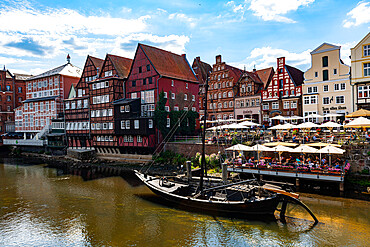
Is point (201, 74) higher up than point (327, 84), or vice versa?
point (201, 74)

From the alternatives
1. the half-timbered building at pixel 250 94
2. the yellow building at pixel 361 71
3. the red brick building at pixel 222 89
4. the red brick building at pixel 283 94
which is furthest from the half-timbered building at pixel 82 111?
the yellow building at pixel 361 71

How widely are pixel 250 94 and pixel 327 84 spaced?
45.4ft

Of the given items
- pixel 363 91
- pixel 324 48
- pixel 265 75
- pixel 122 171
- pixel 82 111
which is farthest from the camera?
pixel 265 75

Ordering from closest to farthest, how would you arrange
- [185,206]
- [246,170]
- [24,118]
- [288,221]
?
[288,221] < [185,206] < [246,170] < [24,118]

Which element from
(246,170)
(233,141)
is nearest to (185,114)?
(233,141)

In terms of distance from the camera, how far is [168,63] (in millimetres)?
45656

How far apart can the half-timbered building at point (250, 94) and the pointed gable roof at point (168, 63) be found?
9.95 metres

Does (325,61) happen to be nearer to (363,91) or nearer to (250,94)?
(363,91)

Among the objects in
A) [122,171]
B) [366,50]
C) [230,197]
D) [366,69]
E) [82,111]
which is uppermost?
Result: [366,50]

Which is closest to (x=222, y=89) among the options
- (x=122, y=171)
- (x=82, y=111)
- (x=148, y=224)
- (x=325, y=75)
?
(x=325, y=75)

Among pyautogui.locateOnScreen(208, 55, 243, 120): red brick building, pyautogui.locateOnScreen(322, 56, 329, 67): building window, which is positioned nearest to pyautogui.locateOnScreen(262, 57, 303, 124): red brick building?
pyautogui.locateOnScreen(322, 56, 329, 67): building window

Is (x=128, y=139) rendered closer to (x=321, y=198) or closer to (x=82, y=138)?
(x=82, y=138)

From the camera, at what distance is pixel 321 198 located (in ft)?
67.2

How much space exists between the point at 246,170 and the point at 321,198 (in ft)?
22.3
